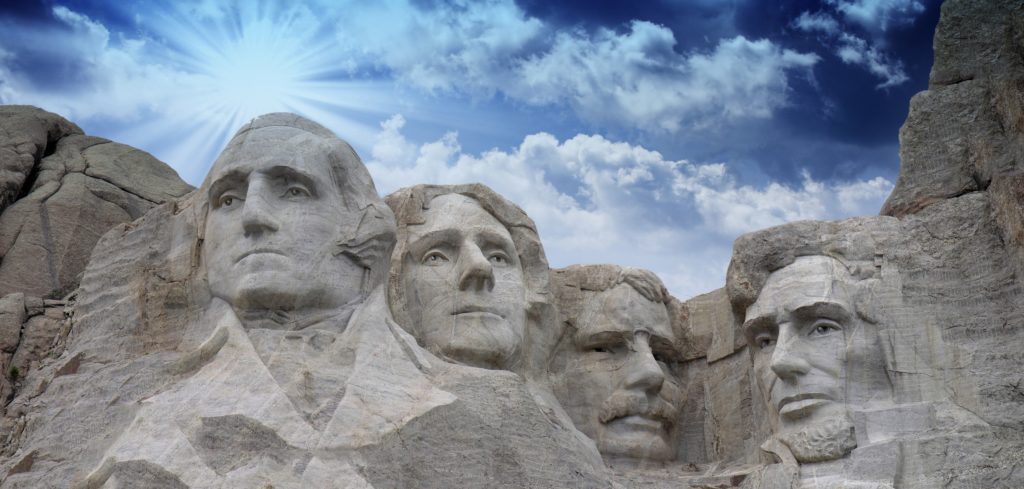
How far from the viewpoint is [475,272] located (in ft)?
36.0

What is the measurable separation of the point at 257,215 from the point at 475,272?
70.8 inches

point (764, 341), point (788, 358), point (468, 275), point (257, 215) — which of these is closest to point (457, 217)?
point (468, 275)

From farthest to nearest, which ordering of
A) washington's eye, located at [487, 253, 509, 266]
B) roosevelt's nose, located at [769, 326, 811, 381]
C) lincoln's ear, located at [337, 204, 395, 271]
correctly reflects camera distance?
washington's eye, located at [487, 253, 509, 266] < roosevelt's nose, located at [769, 326, 811, 381] < lincoln's ear, located at [337, 204, 395, 271]

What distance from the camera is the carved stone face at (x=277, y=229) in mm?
9906

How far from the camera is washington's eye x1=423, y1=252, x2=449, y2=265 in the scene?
11.3m

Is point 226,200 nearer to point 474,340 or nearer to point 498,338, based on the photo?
point 474,340

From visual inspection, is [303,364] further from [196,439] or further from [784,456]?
[784,456]

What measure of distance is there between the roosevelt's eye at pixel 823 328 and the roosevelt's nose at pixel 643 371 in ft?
5.09

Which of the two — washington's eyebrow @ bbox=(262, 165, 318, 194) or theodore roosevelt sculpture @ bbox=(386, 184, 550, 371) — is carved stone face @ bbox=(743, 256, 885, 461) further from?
washington's eyebrow @ bbox=(262, 165, 318, 194)

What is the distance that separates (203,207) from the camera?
10586 millimetres

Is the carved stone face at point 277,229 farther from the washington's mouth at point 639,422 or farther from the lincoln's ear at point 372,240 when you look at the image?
the washington's mouth at point 639,422

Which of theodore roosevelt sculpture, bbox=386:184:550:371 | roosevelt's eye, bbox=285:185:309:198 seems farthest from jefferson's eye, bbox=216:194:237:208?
theodore roosevelt sculpture, bbox=386:184:550:371

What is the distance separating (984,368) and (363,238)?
4.26 m

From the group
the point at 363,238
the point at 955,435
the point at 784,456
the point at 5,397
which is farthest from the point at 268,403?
the point at 955,435
